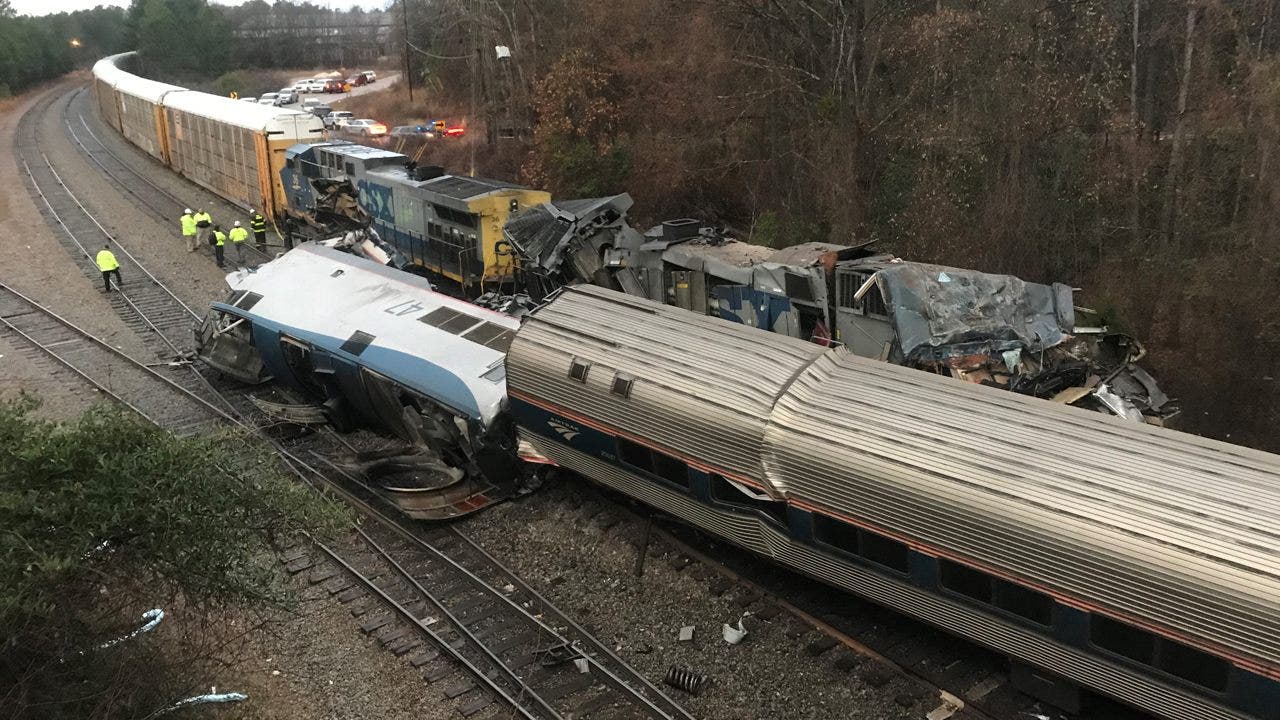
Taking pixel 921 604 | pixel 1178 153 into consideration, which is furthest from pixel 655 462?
pixel 1178 153

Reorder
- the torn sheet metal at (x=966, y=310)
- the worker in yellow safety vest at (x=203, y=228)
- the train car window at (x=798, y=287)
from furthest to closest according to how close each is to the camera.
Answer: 1. the worker in yellow safety vest at (x=203, y=228)
2. the train car window at (x=798, y=287)
3. the torn sheet metal at (x=966, y=310)

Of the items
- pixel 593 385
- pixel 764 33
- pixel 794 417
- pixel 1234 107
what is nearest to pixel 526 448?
pixel 593 385

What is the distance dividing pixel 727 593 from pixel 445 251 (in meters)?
15.6

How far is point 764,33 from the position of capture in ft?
92.9

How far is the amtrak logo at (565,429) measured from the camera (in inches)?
526

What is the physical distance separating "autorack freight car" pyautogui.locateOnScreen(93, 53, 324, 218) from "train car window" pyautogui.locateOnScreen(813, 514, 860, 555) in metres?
27.6

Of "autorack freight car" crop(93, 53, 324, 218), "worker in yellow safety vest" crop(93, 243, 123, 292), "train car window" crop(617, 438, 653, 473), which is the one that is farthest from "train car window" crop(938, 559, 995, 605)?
"autorack freight car" crop(93, 53, 324, 218)

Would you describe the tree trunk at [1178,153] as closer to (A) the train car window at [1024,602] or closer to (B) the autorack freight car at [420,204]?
(A) the train car window at [1024,602]

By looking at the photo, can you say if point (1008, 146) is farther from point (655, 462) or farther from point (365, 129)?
point (365, 129)

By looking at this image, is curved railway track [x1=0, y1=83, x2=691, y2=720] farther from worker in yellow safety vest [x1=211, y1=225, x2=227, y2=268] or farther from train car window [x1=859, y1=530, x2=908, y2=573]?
worker in yellow safety vest [x1=211, y1=225, x2=227, y2=268]

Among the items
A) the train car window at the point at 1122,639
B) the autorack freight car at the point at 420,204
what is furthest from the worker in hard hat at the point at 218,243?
the train car window at the point at 1122,639

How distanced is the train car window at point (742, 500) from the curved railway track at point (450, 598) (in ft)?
7.97

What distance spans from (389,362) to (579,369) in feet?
14.4

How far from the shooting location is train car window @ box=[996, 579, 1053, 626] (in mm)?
8977
